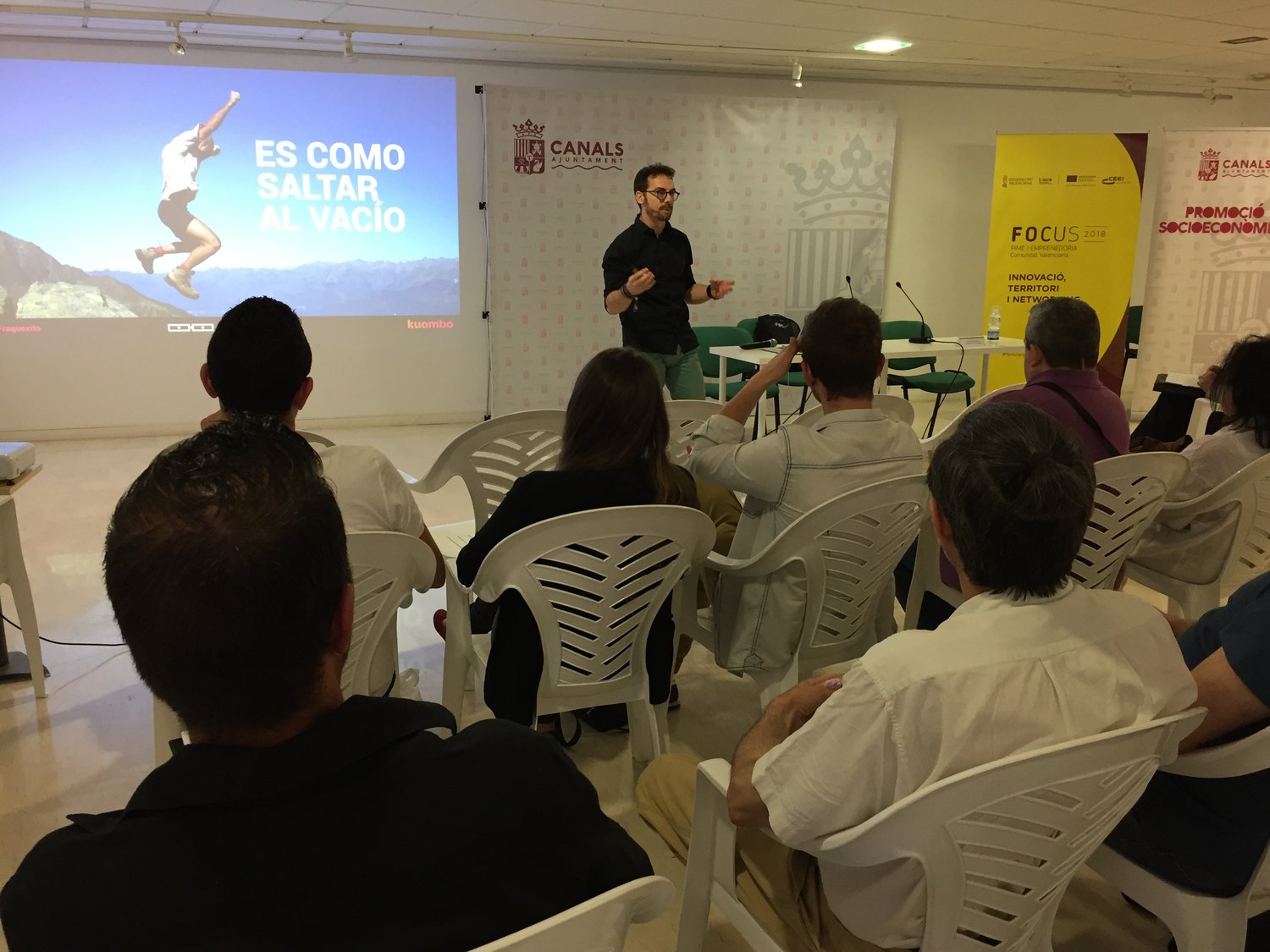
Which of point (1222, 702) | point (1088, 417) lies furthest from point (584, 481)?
point (1088, 417)

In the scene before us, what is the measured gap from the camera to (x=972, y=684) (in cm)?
113

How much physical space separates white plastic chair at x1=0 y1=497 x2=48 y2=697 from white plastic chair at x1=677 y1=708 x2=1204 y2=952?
2548 millimetres

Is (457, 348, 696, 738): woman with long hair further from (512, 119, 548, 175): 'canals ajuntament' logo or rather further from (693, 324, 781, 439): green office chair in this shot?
(512, 119, 548, 175): 'canals ajuntament' logo

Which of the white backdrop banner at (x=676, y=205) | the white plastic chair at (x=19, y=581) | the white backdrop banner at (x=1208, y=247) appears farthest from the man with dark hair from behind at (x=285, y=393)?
the white backdrop banner at (x=1208, y=247)

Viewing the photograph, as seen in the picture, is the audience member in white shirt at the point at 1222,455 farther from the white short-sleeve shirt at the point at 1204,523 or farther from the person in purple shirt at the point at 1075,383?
the person in purple shirt at the point at 1075,383

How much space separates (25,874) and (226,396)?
1433 millimetres

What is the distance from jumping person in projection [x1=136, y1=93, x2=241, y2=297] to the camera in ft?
19.5

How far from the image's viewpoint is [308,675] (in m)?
0.83

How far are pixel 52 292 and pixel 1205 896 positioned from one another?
668 cm

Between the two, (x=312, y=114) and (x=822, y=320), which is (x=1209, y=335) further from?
(x=312, y=114)

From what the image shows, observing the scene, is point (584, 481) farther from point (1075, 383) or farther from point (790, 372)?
point (790, 372)

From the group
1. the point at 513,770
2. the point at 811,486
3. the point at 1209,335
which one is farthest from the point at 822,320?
the point at 1209,335

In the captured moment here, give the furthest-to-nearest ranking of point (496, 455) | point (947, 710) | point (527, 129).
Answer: point (527, 129), point (496, 455), point (947, 710)

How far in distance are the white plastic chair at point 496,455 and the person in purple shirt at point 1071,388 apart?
4.11ft
